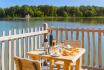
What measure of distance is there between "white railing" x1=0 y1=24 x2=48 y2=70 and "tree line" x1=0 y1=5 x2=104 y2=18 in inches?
36.3

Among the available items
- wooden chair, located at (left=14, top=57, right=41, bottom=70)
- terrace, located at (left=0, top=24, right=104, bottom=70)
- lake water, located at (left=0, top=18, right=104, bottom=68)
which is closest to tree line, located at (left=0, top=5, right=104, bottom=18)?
lake water, located at (left=0, top=18, right=104, bottom=68)

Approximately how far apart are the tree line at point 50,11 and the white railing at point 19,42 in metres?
0.92

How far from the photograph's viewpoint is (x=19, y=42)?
529 cm

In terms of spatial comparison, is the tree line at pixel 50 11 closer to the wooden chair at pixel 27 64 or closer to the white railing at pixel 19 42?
the white railing at pixel 19 42

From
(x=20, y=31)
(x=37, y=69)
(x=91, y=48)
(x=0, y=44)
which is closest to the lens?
(x=37, y=69)

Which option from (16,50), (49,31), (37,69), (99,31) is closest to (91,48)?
(99,31)

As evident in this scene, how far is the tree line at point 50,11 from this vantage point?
7.05m

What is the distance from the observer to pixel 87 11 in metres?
7.75

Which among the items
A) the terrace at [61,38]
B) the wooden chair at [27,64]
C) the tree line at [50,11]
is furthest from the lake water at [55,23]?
the wooden chair at [27,64]

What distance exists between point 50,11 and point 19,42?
264cm

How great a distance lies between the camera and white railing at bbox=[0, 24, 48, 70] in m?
4.75

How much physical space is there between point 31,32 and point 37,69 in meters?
2.75

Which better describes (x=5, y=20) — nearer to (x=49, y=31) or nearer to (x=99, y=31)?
(x=49, y=31)

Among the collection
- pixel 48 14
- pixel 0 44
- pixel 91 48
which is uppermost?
pixel 48 14
